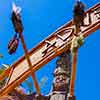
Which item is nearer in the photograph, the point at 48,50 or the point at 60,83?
the point at 60,83

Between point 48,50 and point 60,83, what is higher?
point 48,50

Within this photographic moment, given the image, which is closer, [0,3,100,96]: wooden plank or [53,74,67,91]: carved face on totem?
[53,74,67,91]: carved face on totem

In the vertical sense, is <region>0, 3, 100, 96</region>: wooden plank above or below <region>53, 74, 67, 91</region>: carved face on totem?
above

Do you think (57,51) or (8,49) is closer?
(8,49)

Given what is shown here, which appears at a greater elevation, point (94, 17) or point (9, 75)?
point (94, 17)

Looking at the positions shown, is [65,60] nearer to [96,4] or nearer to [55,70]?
[55,70]

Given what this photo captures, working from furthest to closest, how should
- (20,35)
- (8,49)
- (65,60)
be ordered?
(65,60), (8,49), (20,35)

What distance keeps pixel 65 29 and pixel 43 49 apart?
523mm

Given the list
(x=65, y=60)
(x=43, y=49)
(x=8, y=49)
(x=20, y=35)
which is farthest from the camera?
(x=43, y=49)

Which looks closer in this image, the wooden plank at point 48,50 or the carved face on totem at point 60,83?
the carved face on totem at point 60,83

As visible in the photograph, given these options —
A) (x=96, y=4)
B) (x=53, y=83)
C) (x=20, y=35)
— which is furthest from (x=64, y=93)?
(x=96, y=4)

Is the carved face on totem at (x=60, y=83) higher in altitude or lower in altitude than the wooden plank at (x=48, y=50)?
lower

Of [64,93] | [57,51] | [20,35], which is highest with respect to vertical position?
[57,51]

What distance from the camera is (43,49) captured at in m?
6.99
